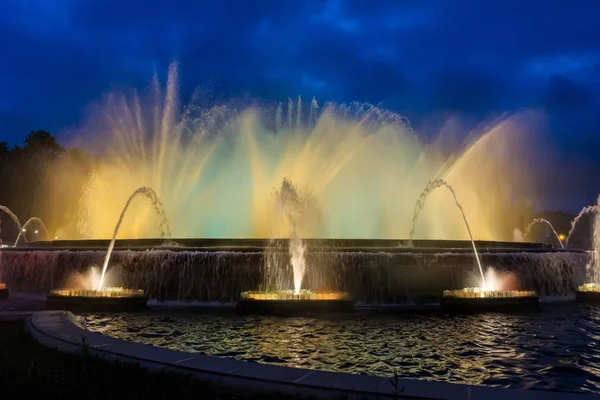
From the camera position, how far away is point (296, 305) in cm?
1388

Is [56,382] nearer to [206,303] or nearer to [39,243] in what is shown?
[206,303]

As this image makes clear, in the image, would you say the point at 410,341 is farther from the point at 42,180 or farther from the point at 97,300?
the point at 42,180

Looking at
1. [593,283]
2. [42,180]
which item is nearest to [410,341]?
[593,283]

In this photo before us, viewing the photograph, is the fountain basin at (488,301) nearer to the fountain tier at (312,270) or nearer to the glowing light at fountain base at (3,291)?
the fountain tier at (312,270)

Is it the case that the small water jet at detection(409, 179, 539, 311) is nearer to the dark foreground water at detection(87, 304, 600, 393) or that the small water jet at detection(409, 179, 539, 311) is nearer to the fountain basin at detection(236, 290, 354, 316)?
the dark foreground water at detection(87, 304, 600, 393)

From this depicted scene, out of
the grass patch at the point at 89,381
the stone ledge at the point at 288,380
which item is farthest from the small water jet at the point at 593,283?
the grass patch at the point at 89,381

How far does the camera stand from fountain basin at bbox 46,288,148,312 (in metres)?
14.4

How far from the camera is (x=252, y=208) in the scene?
32.5m

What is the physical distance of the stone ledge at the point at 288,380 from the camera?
5277mm

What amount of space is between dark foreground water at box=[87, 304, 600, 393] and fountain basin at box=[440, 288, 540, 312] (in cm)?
67

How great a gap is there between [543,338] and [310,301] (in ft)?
18.6

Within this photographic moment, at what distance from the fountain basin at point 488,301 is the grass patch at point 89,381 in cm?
1045

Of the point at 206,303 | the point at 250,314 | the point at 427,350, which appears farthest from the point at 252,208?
the point at 427,350

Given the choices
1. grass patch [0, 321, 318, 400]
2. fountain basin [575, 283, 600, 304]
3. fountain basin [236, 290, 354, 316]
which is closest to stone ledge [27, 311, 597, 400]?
grass patch [0, 321, 318, 400]
